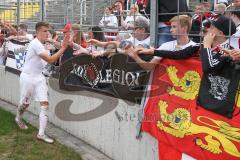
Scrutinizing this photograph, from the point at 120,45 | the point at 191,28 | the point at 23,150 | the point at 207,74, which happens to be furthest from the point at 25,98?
the point at 207,74

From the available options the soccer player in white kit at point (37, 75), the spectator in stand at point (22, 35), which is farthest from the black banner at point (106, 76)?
the spectator in stand at point (22, 35)

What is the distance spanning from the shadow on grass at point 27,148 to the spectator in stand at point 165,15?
2.16 metres

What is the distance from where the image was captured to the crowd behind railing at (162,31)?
4.61m

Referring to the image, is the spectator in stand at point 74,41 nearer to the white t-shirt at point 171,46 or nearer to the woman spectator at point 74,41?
the woman spectator at point 74,41

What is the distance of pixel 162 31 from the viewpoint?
6059 millimetres

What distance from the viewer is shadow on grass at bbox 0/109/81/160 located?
6.64 metres

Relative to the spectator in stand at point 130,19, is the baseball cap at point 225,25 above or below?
below

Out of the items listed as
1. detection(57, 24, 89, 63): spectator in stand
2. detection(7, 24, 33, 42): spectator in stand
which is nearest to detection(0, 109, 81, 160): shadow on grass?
detection(57, 24, 89, 63): spectator in stand

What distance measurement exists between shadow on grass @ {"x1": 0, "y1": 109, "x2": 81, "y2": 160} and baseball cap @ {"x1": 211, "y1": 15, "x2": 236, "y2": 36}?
120 inches

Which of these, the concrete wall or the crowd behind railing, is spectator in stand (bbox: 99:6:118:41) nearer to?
the crowd behind railing

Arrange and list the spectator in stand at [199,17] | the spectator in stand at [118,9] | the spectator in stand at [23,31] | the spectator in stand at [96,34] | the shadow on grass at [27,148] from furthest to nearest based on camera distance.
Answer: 1. the spectator in stand at [23,31]
2. the spectator in stand at [96,34]
3. the spectator in stand at [118,9]
4. the shadow on grass at [27,148]
5. the spectator in stand at [199,17]

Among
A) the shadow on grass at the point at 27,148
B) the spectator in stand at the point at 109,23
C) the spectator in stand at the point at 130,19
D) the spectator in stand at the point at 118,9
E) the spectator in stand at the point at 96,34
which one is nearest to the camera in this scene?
the spectator in stand at the point at 130,19

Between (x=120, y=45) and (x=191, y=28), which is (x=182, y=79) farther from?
(x=120, y=45)

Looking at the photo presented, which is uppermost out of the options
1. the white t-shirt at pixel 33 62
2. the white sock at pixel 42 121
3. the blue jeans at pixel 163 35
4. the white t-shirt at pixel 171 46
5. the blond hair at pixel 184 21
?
the blond hair at pixel 184 21
